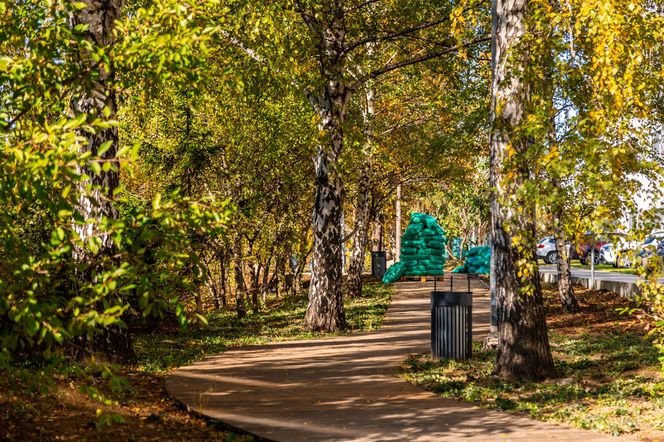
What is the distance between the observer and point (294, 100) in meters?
21.0

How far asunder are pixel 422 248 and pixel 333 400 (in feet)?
82.1

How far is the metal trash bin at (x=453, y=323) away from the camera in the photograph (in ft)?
40.8

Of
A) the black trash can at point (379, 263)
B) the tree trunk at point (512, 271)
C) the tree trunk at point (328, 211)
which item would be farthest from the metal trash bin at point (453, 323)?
the black trash can at point (379, 263)

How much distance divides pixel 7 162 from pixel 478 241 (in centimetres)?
5703

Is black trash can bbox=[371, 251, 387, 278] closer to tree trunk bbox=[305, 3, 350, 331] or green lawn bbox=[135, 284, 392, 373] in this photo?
green lawn bbox=[135, 284, 392, 373]

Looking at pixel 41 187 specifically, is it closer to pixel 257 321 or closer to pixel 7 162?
pixel 7 162

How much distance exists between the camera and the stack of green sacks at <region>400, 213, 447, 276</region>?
3422 centimetres

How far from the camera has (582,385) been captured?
1034 cm

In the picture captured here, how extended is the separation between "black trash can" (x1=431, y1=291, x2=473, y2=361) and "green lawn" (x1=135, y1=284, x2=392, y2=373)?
3.61 meters

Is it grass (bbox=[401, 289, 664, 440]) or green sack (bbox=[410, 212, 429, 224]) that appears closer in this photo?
grass (bbox=[401, 289, 664, 440])

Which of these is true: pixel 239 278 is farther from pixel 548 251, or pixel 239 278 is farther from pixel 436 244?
pixel 548 251

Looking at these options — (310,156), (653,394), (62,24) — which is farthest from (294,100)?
(62,24)

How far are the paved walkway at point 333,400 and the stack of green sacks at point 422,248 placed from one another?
63.6 ft

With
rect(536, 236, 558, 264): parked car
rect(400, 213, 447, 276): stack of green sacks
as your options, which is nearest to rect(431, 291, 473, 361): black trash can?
rect(400, 213, 447, 276): stack of green sacks
